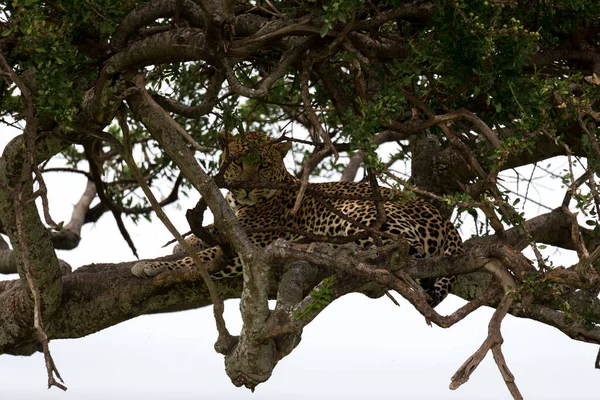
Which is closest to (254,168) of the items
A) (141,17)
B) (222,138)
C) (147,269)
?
(222,138)

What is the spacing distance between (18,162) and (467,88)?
296cm

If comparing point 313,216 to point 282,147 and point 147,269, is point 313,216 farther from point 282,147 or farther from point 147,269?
point 147,269

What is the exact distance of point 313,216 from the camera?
8070 mm

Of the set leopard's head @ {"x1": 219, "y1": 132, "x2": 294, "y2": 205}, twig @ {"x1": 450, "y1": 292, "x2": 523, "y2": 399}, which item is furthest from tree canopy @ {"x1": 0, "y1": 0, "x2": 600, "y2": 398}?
leopard's head @ {"x1": 219, "y1": 132, "x2": 294, "y2": 205}

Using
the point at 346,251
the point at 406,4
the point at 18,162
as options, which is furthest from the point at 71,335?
the point at 406,4

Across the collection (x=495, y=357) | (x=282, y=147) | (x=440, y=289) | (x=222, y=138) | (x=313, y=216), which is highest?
(x=282, y=147)

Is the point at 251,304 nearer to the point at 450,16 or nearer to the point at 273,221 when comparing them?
the point at 450,16

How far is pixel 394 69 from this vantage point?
6.25m

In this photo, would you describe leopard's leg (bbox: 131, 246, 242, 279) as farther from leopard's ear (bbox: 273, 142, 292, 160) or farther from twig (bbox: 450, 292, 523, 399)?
twig (bbox: 450, 292, 523, 399)

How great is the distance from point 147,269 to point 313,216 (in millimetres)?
1365

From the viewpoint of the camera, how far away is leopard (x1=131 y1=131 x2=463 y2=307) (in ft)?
21.4

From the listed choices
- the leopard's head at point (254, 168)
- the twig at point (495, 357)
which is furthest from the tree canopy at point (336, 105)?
the leopard's head at point (254, 168)

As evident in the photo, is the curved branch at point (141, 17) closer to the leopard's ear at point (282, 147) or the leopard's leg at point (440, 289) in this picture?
the leopard's ear at point (282, 147)

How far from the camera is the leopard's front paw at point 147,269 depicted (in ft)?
24.7
